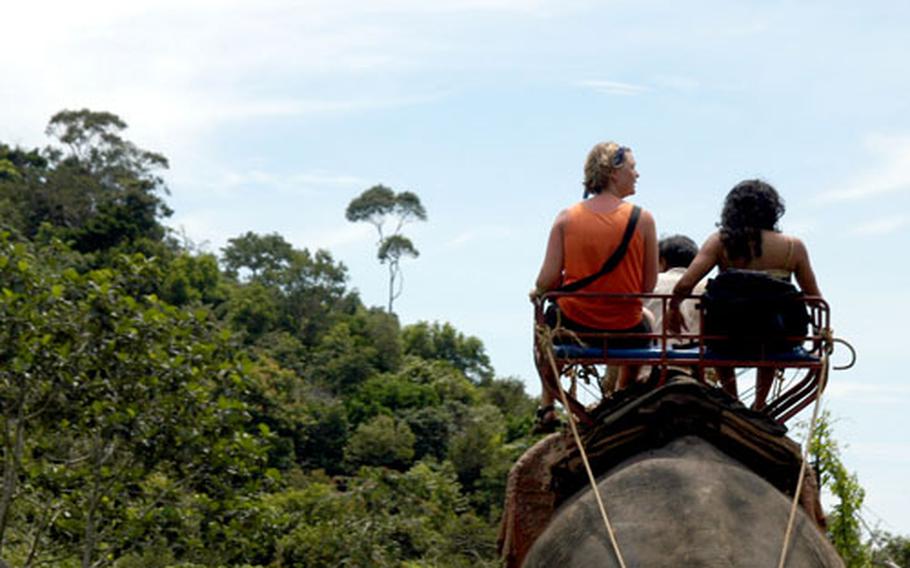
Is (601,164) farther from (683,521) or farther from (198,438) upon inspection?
(198,438)

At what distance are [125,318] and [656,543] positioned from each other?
1624cm

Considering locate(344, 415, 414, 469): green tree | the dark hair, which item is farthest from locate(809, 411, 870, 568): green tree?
locate(344, 415, 414, 469): green tree

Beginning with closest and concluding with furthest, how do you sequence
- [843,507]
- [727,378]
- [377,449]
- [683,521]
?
[683,521] → [727,378] → [843,507] → [377,449]

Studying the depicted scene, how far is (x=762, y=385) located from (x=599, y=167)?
961mm

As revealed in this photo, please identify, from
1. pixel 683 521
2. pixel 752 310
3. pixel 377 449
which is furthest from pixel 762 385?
pixel 377 449

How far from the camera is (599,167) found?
5.69m

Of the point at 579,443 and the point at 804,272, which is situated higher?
the point at 804,272

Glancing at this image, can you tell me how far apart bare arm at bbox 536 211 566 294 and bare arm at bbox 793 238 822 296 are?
0.84 meters

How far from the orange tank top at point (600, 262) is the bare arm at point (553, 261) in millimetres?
33

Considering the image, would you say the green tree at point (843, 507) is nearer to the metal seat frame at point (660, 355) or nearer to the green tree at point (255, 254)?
the metal seat frame at point (660, 355)

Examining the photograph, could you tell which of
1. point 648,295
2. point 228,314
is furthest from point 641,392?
point 228,314

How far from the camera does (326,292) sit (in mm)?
80188

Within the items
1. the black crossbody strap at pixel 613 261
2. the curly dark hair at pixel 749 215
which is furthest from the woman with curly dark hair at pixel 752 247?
the black crossbody strap at pixel 613 261

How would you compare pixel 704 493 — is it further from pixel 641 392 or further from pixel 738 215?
pixel 738 215
